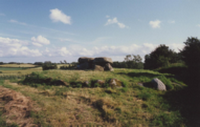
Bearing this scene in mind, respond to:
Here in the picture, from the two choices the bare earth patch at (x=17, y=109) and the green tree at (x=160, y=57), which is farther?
the green tree at (x=160, y=57)

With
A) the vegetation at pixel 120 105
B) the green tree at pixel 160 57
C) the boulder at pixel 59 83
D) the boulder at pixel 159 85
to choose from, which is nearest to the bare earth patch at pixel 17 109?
the vegetation at pixel 120 105

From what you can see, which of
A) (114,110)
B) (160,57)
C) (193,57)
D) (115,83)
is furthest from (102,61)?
(160,57)

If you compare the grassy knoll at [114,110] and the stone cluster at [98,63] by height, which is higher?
the stone cluster at [98,63]

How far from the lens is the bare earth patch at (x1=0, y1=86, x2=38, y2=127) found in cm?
578

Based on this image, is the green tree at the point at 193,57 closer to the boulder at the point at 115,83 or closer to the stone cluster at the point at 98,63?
the boulder at the point at 115,83

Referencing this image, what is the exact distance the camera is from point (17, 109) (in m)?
6.89

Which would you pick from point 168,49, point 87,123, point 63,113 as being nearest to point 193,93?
point 87,123

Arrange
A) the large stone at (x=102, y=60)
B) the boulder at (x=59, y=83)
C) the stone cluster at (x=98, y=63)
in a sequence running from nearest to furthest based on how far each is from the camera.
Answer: the boulder at (x=59, y=83) → the stone cluster at (x=98, y=63) → the large stone at (x=102, y=60)

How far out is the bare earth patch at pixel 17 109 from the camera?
5.78 m

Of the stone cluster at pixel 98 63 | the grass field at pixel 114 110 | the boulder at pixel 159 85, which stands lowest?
the grass field at pixel 114 110

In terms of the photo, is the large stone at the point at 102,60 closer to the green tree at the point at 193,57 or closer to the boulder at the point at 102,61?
the boulder at the point at 102,61

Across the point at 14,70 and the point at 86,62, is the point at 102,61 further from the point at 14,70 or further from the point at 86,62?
the point at 14,70

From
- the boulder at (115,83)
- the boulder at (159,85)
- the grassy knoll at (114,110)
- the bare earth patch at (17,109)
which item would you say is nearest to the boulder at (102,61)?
the boulder at (115,83)

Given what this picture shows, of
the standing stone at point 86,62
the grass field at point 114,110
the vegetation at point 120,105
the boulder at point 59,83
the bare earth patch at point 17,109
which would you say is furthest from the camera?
the standing stone at point 86,62
